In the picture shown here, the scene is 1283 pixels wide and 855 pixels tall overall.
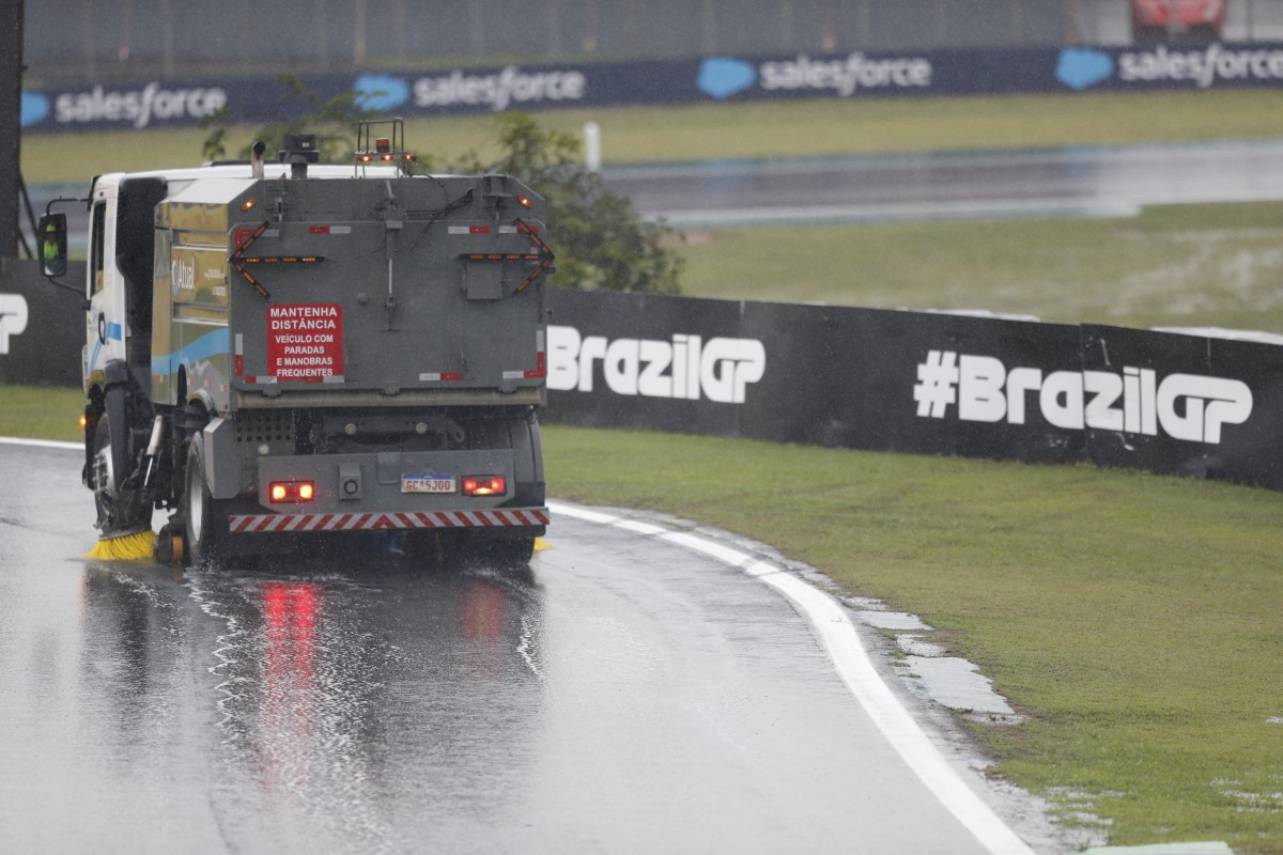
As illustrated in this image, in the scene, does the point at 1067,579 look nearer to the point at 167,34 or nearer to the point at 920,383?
the point at 920,383

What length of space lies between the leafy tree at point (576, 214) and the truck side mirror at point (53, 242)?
11510 millimetres

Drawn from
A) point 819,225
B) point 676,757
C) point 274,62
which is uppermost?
point 274,62

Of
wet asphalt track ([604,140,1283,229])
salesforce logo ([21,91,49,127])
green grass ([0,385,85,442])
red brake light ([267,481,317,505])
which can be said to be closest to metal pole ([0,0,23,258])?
green grass ([0,385,85,442])

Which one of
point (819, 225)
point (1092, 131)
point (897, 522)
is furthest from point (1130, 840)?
point (1092, 131)

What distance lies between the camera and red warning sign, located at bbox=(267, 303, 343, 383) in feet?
46.4

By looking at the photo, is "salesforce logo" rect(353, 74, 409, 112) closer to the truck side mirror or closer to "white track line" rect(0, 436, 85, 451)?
"white track line" rect(0, 436, 85, 451)

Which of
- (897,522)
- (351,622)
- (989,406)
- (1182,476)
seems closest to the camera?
(351,622)

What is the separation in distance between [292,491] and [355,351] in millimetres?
1042

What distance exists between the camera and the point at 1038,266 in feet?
121

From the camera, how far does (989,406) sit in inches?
814

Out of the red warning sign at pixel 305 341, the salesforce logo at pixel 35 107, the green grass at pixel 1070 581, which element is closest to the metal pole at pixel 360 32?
the salesforce logo at pixel 35 107

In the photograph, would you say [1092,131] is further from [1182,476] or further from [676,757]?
[676,757]

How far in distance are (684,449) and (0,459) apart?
22.7ft

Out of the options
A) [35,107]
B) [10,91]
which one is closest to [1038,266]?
[10,91]
